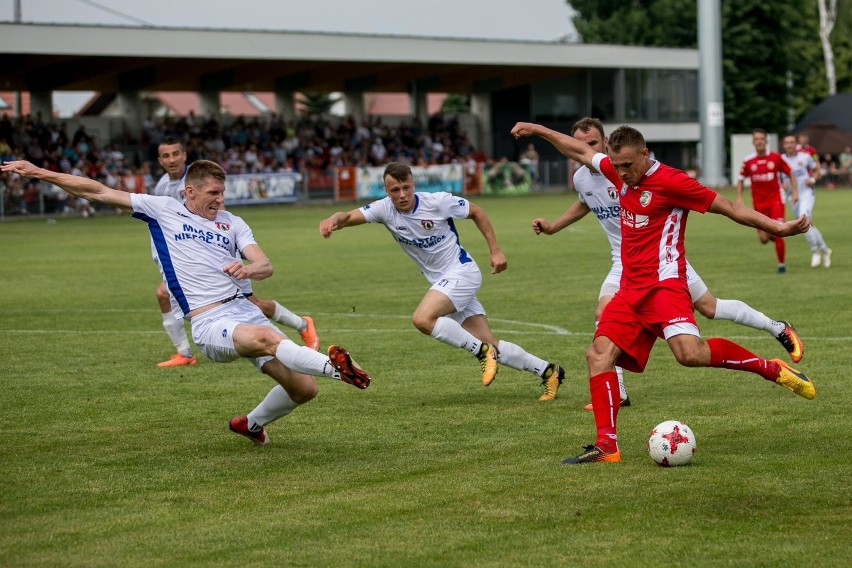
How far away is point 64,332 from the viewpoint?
1455 centimetres

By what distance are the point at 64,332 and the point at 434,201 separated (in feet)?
18.9

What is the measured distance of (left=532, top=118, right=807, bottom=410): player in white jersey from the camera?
9.59 meters

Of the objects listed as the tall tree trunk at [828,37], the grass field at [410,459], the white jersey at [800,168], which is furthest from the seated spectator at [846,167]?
the grass field at [410,459]

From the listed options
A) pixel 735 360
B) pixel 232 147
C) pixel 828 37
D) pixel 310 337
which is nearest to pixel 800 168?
pixel 310 337

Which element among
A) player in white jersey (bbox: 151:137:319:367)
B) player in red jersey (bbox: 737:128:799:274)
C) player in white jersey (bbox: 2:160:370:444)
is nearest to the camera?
player in white jersey (bbox: 2:160:370:444)

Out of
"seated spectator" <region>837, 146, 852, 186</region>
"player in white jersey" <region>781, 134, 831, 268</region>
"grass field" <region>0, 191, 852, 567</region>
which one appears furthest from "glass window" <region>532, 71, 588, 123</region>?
"grass field" <region>0, 191, 852, 567</region>

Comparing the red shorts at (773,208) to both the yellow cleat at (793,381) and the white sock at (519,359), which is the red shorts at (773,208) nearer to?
the white sock at (519,359)

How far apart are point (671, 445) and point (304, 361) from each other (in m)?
2.19

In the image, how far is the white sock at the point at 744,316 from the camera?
975cm

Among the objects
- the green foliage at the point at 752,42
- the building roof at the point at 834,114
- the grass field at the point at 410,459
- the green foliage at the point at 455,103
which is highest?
the green foliage at the point at 455,103

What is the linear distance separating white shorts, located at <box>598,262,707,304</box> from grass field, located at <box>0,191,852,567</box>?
31.9 inches

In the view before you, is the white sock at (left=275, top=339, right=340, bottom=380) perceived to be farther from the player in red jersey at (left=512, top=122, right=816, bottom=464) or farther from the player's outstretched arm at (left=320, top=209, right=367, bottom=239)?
the player's outstretched arm at (left=320, top=209, right=367, bottom=239)

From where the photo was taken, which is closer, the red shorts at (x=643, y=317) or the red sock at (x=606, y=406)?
the red sock at (x=606, y=406)

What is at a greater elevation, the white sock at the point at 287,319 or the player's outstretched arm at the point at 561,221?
the player's outstretched arm at the point at 561,221
